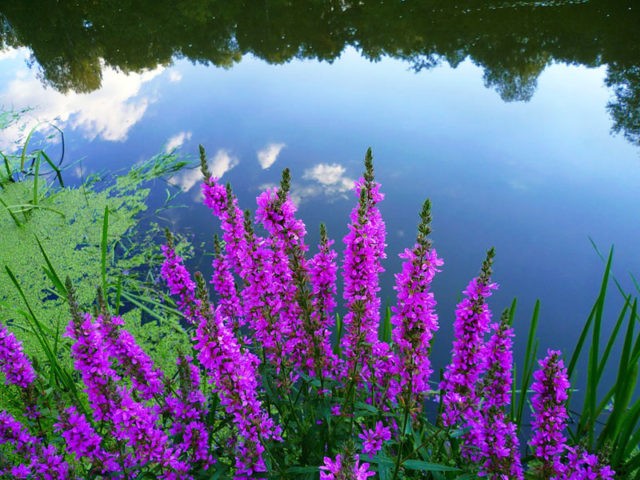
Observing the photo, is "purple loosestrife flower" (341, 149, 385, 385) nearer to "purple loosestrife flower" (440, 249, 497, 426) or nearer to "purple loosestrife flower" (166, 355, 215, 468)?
"purple loosestrife flower" (440, 249, 497, 426)

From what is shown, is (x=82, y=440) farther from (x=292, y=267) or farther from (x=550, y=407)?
(x=550, y=407)

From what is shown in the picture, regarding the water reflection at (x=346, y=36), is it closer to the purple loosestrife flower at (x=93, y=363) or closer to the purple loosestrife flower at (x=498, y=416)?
the purple loosestrife flower at (x=498, y=416)

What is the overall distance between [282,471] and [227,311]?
78 cm

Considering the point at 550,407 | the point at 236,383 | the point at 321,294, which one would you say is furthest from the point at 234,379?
the point at 550,407

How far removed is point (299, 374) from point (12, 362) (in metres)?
1.16

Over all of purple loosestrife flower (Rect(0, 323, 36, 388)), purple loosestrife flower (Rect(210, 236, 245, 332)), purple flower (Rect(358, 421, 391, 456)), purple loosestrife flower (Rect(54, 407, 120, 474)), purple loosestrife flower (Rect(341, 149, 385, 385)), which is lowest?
purple loosestrife flower (Rect(54, 407, 120, 474))

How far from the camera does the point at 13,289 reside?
419 centimetres

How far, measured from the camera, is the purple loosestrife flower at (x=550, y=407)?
148 cm

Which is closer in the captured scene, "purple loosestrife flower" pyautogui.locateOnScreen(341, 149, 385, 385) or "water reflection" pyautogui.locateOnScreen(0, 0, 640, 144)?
"purple loosestrife flower" pyautogui.locateOnScreen(341, 149, 385, 385)

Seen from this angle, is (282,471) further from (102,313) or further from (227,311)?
(102,313)

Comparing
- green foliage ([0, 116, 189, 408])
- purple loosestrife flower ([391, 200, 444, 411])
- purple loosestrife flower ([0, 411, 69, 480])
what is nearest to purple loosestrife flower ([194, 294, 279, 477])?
purple loosestrife flower ([391, 200, 444, 411])

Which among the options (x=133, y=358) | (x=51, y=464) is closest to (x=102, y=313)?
(x=133, y=358)

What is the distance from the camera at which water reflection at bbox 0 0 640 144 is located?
788 centimetres

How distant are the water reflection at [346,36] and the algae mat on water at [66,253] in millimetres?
4668
